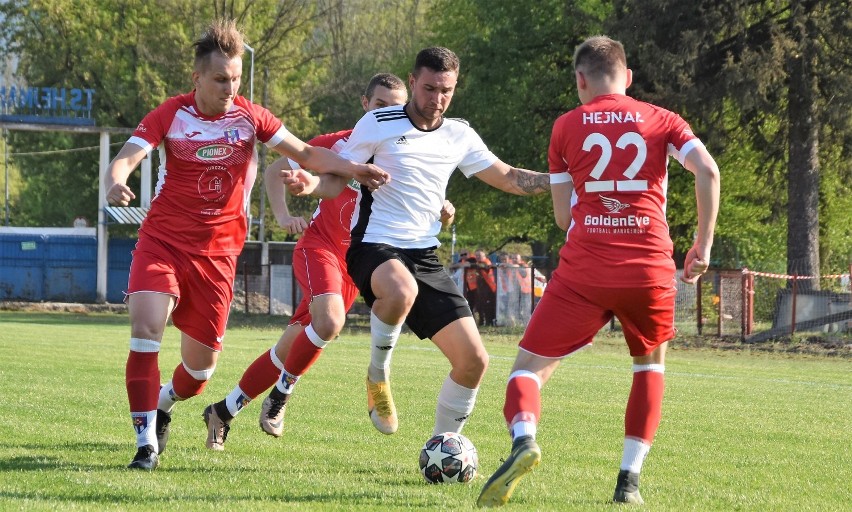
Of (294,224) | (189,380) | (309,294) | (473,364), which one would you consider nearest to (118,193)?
(189,380)

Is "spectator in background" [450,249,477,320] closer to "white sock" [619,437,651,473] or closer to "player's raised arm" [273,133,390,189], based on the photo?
"player's raised arm" [273,133,390,189]

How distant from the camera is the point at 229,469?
633 cm

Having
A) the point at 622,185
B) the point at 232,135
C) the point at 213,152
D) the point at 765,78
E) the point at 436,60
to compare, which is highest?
the point at 765,78

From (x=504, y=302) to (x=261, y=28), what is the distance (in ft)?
86.6

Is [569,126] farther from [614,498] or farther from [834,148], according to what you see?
[834,148]

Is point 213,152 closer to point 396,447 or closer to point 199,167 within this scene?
point 199,167

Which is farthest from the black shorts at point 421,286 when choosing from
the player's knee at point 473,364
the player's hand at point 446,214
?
the player's hand at point 446,214

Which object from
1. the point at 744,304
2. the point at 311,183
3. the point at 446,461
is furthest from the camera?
the point at 744,304

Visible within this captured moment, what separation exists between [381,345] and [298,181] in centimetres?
113

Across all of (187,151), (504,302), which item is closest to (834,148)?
(504,302)

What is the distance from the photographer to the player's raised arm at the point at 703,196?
5.28 metres

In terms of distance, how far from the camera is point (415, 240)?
6.59 m

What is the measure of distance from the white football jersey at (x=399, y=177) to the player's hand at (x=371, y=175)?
30cm

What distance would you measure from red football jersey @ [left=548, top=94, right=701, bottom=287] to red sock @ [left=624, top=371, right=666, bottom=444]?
1.70ft
